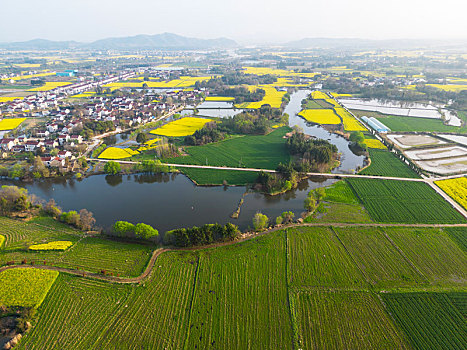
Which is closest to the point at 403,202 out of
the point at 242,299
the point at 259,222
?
the point at 259,222

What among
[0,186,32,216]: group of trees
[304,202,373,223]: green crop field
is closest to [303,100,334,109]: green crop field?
[304,202,373,223]: green crop field

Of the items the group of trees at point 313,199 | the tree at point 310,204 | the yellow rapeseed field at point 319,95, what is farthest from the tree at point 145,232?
the yellow rapeseed field at point 319,95

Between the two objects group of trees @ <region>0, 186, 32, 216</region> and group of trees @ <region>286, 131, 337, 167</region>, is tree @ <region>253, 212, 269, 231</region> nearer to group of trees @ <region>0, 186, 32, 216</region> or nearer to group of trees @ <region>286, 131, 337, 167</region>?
group of trees @ <region>286, 131, 337, 167</region>

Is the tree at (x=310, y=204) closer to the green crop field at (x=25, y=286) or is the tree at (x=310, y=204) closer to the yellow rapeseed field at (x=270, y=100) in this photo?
the green crop field at (x=25, y=286)

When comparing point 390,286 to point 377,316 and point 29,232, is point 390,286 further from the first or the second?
point 29,232

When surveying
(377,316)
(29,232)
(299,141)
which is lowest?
(377,316)

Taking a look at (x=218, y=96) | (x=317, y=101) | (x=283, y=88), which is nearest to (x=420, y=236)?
(x=317, y=101)
